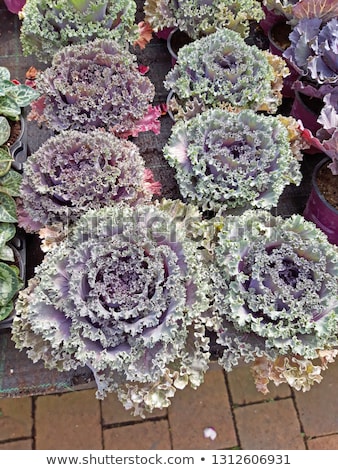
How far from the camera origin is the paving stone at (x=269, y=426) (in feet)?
8.15

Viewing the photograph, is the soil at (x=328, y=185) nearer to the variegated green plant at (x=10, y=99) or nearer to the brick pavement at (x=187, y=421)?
the brick pavement at (x=187, y=421)

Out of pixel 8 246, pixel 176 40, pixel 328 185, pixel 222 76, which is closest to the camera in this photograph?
pixel 8 246

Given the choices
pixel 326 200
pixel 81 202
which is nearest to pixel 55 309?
pixel 81 202

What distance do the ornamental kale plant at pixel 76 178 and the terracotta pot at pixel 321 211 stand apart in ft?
2.79

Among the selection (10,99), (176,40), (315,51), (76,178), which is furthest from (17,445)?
(315,51)

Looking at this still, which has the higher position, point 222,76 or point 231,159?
point 222,76

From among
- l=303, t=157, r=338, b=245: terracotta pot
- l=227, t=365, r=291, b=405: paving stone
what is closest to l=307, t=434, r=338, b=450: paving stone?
l=227, t=365, r=291, b=405: paving stone

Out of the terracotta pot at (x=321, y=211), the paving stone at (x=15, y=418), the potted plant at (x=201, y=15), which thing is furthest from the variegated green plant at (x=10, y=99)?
the terracotta pot at (x=321, y=211)

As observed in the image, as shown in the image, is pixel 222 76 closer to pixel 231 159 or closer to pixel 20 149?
pixel 231 159

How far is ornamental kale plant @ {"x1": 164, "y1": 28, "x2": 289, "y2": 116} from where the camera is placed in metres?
2.29

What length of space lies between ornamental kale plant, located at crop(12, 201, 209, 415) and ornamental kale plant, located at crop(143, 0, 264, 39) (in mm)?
1251

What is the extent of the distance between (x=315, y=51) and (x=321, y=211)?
834 mm

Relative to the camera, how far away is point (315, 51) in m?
2.47

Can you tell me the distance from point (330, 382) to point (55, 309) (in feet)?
5.28
